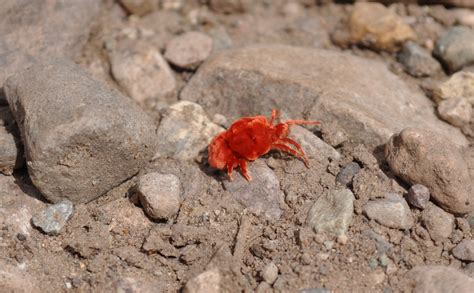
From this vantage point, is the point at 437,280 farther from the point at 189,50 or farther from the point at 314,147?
the point at 189,50

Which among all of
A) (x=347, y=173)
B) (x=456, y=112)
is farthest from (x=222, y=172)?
(x=456, y=112)

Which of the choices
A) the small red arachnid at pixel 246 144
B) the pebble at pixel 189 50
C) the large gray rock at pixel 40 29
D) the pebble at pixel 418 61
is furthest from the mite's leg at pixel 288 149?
the large gray rock at pixel 40 29

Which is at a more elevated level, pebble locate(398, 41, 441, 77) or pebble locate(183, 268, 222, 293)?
pebble locate(398, 41, 441, 77)

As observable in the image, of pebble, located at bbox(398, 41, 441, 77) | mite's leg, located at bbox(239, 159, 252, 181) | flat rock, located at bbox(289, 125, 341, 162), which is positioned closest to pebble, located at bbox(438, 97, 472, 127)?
pebble, located at bbox(398, 41, 441, 77)

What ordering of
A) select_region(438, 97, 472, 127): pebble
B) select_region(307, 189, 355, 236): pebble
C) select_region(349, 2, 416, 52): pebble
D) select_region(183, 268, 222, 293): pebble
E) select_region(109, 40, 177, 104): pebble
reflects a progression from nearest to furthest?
select_region(183, 268, 222, 293): pebble
select_region(307, 189, 355, 236): pebble
select_region(438, 97, 472, 127): pebble
select_region(109, 40, 177, 104): pebble
select_region(349, 2, 416, 52): pebble

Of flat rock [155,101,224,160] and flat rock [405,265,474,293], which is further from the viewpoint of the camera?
flat rock [155,101,224,160]

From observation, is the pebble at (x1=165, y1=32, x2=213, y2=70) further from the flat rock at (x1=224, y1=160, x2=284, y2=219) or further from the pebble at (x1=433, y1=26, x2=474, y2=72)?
the pebble at (x1=433, y1=26, x2=474, y2=72)

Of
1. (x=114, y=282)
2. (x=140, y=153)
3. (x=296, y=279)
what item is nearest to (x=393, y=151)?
(x=296, y=279)

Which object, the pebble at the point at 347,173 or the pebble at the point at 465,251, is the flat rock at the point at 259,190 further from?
the pebble at the point at 465,251
